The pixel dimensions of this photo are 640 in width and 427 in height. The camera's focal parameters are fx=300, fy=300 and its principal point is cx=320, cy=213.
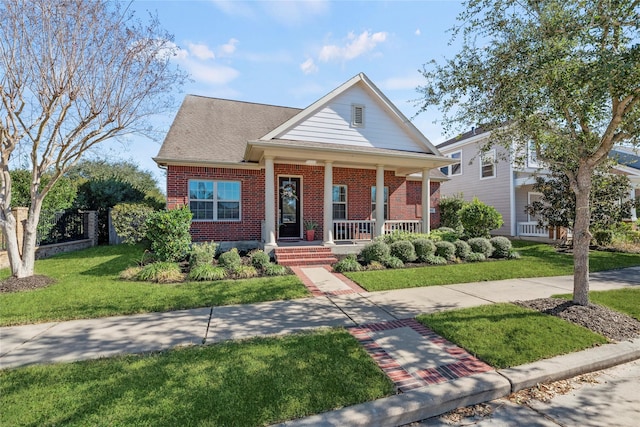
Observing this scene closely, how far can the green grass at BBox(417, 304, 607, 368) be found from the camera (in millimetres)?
3727

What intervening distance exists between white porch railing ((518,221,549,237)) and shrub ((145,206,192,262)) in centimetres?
1668

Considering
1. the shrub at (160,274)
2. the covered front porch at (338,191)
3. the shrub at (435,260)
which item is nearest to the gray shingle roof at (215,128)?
the covered front porch at (338,191)

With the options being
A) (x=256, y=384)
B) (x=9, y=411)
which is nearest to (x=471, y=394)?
(x=256, y=384)

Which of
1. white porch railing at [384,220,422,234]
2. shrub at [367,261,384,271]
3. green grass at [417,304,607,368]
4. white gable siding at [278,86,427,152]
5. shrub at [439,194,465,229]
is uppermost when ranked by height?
white gable siding at [278,86,427,152]

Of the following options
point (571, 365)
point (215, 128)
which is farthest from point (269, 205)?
point (571, 365)

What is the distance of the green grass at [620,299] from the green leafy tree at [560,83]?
790mm

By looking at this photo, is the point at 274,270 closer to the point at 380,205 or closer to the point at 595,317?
the point at 380,205

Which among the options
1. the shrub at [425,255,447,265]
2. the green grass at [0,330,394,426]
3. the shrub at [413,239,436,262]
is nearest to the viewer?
the green grass at [0,330,394,426]

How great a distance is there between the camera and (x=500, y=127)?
18.9 feet

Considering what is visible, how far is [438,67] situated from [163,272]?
7628mm

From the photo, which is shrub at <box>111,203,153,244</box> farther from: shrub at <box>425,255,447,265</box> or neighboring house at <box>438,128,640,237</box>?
neighboring house at <box>438,128,640,237</box>

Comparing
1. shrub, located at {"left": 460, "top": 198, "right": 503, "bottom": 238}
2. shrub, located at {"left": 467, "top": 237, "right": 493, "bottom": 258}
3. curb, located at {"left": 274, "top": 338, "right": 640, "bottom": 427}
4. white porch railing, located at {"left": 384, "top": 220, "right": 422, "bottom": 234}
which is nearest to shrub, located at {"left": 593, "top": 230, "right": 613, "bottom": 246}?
shrub, located at {"left": 460, "top": 198, "right": 503, "bottom": 238}

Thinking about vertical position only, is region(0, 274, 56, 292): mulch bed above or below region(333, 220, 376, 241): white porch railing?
below

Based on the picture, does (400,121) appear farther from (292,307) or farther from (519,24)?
(292,307)
